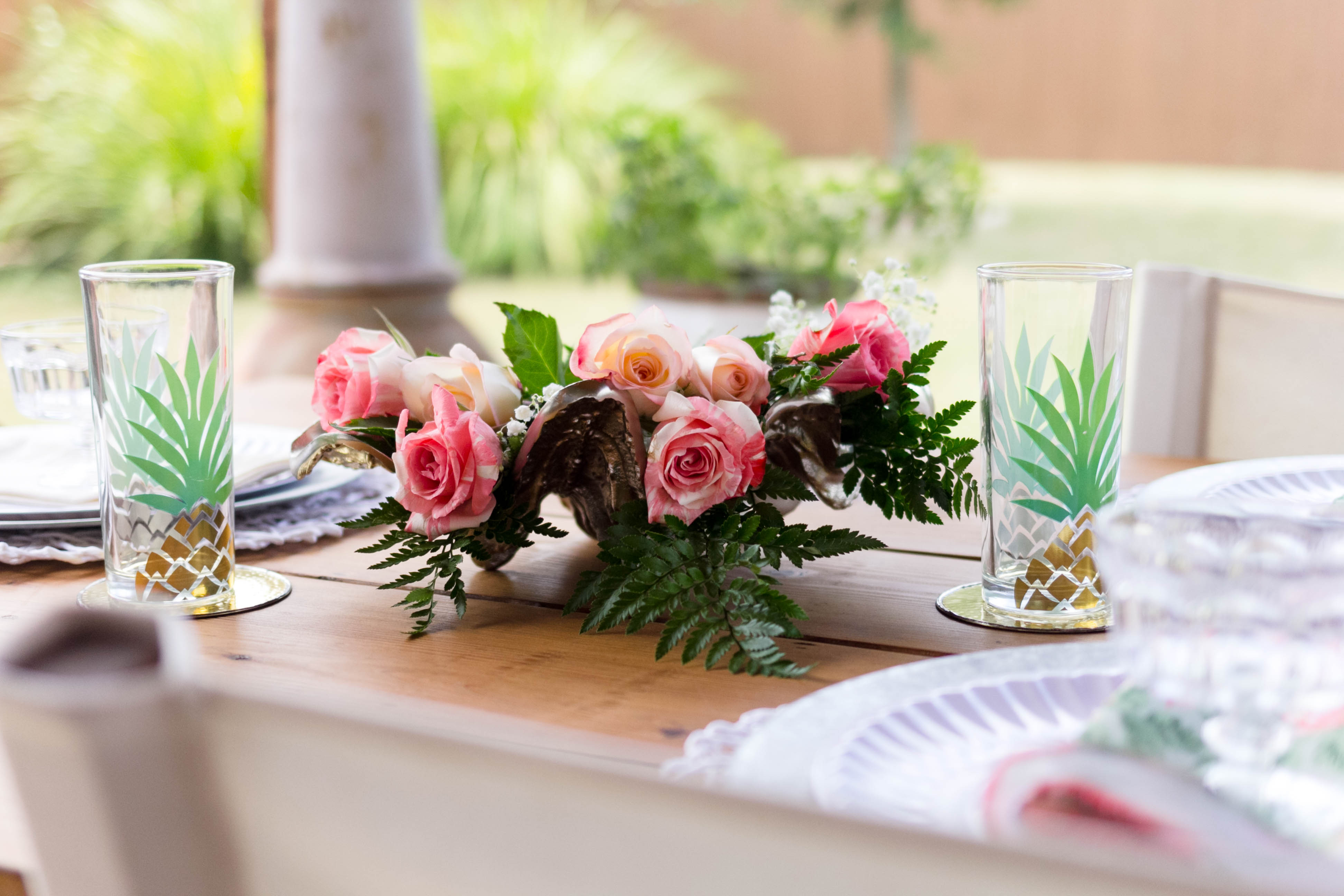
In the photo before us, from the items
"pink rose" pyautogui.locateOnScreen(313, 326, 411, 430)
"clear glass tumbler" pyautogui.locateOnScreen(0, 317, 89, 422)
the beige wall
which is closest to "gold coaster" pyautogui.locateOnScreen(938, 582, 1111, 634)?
"pink rose" pyautogui.locateOnScreen(313, 326, 411, 430)

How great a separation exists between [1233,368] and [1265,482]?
61 cm

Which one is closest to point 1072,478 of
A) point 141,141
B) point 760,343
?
point 760,343

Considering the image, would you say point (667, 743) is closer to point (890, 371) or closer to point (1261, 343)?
point (890, 371)

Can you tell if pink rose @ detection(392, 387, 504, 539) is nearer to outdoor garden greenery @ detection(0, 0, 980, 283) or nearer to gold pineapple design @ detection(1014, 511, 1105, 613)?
gold pineapple design @ detection(1014, 511, 1105, 613)

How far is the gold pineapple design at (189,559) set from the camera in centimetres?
75

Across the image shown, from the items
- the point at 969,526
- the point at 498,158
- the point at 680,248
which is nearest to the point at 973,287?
the point at 498,158

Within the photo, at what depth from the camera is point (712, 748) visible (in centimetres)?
54

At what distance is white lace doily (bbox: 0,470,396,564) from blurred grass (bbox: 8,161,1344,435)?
3337mm

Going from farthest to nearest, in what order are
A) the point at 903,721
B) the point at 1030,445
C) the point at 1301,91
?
1. the point at 1301,91
2. the point at 1030,445
3. the point at 903,721

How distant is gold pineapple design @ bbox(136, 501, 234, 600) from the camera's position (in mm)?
748

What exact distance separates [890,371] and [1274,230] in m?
6.55

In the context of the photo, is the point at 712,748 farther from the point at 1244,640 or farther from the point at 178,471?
the point at 178,471

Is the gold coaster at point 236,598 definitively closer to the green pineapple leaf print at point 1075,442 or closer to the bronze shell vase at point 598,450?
the bronze shell vase at point 598,450

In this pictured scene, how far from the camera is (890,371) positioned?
0.79m
